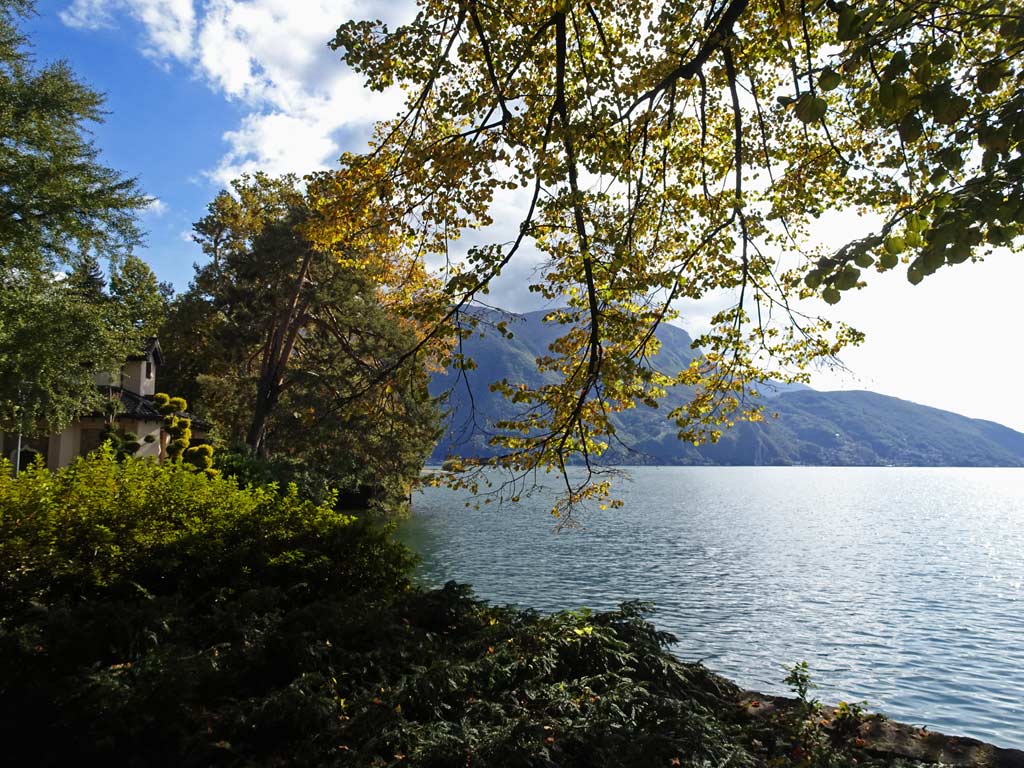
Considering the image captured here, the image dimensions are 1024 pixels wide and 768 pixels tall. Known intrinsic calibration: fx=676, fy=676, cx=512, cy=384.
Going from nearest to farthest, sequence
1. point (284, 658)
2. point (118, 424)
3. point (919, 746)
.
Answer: point (284, 658) → point (919, 746) → point (118, 424)

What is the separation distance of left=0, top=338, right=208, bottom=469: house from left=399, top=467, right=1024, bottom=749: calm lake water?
41.0 ft

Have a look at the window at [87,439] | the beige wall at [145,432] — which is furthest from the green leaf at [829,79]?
the window at [87,439]

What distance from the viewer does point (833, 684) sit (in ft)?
37.0

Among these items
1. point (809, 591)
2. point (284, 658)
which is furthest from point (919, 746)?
point (809, 591)

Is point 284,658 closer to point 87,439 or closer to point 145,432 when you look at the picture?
point 145,432

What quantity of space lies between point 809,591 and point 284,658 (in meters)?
18.1

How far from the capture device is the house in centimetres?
2692

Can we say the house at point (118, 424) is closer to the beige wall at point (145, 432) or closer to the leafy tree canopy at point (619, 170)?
the beige wall at point (145, 432)

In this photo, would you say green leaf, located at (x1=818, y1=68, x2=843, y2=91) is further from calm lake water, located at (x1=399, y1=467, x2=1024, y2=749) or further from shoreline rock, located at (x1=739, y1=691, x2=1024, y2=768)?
calm lake water, located at (x1=399, y1=467, x2=1024, y2=749)

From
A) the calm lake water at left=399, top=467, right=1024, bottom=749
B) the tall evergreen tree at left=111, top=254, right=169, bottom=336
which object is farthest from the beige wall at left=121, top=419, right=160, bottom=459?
the calm lake water at left=399, top=467, right=1024, bottom=749

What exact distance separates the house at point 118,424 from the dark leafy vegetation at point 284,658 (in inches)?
840

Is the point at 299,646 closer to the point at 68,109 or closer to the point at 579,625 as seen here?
the point at 579,625

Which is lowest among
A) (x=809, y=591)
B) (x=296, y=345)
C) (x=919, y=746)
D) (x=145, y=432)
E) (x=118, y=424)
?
(x=809, y=591)

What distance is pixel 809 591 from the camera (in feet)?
64.5
